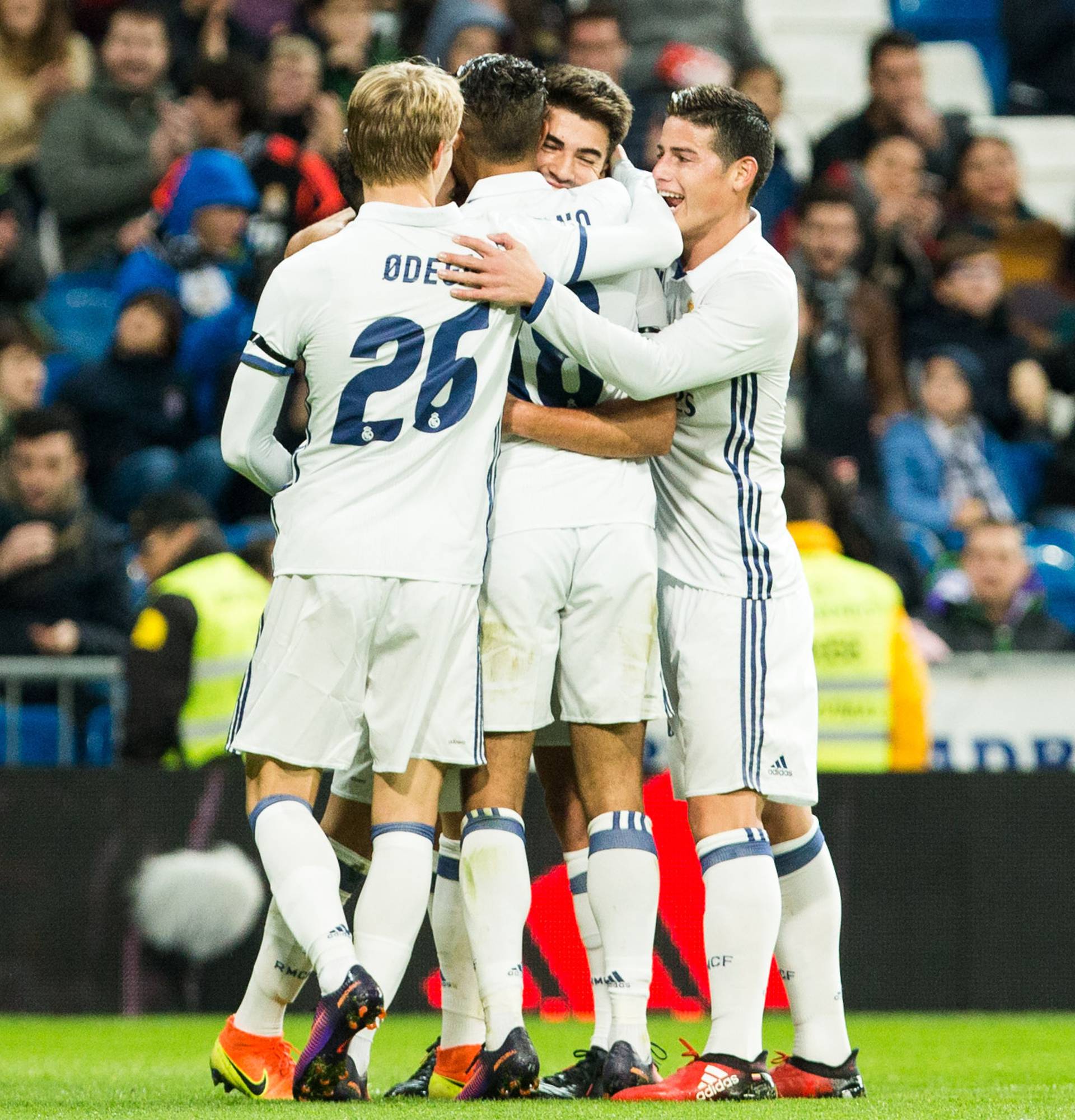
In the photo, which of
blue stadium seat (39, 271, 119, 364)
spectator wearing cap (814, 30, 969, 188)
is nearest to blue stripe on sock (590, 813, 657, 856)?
blue stadium seat (39, 271, 119, 364)

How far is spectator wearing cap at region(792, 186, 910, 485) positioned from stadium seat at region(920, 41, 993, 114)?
3.22 meters

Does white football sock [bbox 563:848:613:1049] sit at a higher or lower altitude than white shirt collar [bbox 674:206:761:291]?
lower

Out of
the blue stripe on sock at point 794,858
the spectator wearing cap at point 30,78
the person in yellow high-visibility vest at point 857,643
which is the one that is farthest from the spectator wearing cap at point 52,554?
the blue stripe on sock at point 794,858

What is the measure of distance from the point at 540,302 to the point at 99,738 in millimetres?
4129

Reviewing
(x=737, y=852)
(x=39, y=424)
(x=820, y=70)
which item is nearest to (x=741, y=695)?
(x=737, y=852)

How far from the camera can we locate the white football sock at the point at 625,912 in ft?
15.4

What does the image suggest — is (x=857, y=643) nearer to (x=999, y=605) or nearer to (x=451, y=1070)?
(x=999, y=605)

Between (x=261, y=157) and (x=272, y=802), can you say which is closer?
(x=272, y=802)

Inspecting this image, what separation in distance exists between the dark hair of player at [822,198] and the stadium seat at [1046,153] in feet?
9.79

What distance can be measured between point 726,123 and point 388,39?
7.87 metres

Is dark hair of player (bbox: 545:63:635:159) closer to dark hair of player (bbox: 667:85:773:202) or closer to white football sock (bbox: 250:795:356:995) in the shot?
dark hair of player (bbox: 667:85:773:202)

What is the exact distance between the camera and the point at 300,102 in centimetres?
1129

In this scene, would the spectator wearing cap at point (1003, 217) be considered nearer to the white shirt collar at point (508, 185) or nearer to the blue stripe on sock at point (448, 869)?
the white shirt collar at point (508, 185)

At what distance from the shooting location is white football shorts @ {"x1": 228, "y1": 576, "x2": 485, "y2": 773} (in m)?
4.60
